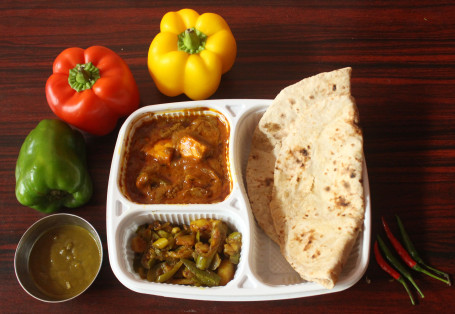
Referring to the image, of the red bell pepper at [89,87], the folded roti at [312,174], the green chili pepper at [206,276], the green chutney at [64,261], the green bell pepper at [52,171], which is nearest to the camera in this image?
the folded roti at [312,174]

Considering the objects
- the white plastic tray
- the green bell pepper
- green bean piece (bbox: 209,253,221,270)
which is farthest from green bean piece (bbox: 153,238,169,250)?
the green bell pepper

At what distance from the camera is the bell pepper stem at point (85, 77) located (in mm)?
2949

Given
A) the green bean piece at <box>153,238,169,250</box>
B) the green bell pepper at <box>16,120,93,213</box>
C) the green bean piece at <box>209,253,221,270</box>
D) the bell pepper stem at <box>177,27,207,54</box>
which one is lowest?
the green bean piece at <box>209,253,221,270</box>

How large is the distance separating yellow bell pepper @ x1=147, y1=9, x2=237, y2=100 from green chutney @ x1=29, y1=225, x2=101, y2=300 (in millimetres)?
1336

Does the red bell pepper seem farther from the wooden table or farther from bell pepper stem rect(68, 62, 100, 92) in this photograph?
the wooden table

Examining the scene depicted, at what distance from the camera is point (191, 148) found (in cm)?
283

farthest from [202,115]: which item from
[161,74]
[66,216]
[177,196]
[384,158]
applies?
[384,158]

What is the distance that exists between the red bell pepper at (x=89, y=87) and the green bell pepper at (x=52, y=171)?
17 cm

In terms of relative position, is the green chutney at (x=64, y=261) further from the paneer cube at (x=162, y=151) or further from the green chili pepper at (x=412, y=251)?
the green chili pepper at (x=412, y=251)

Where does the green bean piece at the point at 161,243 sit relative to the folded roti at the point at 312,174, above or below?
below

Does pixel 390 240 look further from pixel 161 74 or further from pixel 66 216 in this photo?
pixel 66 216

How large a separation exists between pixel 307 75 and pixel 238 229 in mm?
1500

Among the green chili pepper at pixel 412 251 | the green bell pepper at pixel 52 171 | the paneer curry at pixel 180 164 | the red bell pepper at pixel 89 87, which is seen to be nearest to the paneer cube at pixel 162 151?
the paneer curry at pixel 180 164

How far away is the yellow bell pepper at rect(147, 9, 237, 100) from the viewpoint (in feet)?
9.81
